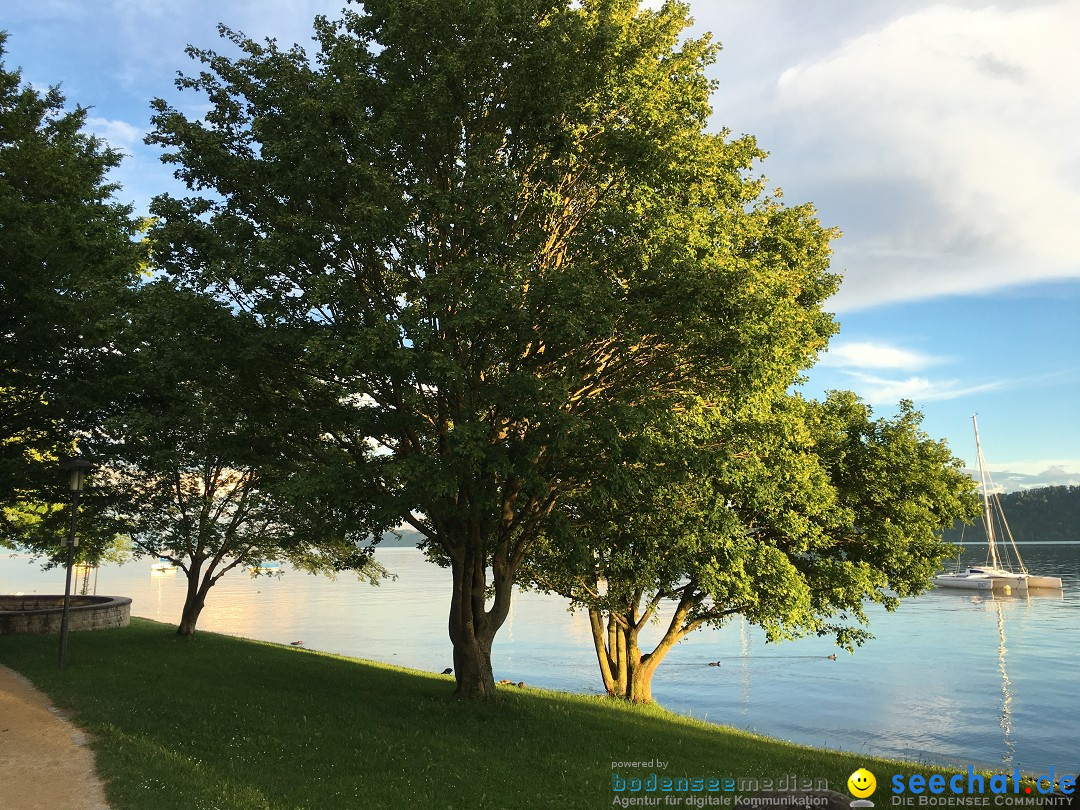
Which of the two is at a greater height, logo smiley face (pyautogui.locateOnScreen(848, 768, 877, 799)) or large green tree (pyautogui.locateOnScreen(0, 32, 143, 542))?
large green tree (pyautogui.locateOnScreen(0, 32, 143, 542))

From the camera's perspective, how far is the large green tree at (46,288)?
69.9ft

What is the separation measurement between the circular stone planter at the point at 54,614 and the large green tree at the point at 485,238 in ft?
54.4

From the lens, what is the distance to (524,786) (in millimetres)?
11367

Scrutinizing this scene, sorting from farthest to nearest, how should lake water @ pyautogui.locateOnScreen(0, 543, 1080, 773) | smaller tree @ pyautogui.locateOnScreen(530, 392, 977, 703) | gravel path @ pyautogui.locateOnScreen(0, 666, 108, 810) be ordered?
lake water @ pyautogui.locateOnScreen(0, 543, 1080, 773), smaller tree @ pyautogui.locateOnScreen(530, 392, 977, 703), gravel path @ pyautogui.locateOnScreen(0, 666, 108, 810)

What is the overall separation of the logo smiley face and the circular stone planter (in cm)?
2455

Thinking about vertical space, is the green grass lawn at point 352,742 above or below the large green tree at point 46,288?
below

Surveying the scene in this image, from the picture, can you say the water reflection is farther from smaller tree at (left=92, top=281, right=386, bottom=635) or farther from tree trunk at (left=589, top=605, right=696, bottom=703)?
smaller tree at (left=92, top=281, right=386, bottom=635)

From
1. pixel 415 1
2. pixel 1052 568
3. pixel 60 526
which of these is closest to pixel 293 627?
pixel 60 526

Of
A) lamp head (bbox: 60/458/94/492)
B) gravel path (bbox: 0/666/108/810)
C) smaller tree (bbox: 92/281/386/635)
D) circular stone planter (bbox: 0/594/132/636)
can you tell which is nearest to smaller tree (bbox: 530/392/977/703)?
smaller tree (bbox: 92/281/386/635)

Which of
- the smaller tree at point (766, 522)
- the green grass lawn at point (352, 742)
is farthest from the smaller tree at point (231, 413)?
the smaller tree at point (766, 522)

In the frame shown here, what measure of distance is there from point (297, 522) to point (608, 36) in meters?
19.9

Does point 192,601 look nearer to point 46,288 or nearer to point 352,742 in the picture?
point 46,288

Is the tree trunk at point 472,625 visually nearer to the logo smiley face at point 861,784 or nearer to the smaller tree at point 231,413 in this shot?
the smaller tree at point 231,413

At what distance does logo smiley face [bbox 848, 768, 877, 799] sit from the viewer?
9.46 meters
